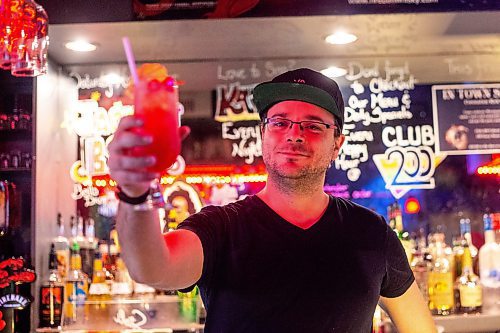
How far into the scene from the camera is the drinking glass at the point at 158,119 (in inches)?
46.8

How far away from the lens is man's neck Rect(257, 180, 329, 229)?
6.00 feet

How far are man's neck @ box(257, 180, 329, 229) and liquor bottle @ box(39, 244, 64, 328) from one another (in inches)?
81.6

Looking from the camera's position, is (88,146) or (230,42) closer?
(230,42)

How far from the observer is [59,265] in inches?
142

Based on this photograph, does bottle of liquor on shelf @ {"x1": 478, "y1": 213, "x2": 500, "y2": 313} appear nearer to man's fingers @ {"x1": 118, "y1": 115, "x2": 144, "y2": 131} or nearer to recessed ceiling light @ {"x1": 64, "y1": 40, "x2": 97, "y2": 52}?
recessed ceiling light @ {"x1": 64, "y1": 40, "x2": 97, "y2": 52}

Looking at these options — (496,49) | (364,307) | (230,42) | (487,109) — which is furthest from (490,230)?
(364,307)

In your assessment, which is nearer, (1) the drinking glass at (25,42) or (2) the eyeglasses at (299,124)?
(2) the eyeglasses at (299,124)

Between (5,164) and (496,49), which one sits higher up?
(496,49)

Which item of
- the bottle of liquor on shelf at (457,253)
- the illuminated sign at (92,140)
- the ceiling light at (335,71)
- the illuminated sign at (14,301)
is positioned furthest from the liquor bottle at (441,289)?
the illuminated sign at (14,301)

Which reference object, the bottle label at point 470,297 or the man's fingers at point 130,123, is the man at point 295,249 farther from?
the bottle label at point 470,297

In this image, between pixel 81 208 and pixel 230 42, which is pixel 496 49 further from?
pixel 81 208

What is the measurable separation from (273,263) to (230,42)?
6.81ft

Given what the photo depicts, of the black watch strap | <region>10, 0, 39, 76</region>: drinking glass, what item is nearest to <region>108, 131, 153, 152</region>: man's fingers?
the black watch strap

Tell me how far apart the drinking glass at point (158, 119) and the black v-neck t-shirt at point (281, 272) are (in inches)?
19.4
